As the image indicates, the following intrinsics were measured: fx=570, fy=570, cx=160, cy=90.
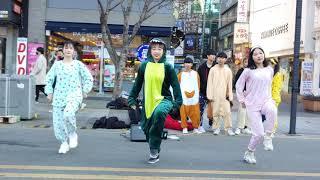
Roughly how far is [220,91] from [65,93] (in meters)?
4.43

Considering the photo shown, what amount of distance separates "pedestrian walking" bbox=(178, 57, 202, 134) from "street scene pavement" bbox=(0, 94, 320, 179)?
32 centimetres

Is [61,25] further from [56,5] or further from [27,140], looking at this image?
[27,140]

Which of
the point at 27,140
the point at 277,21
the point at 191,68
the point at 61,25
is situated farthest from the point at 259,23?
the point at 27,140

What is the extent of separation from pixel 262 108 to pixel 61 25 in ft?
49.0

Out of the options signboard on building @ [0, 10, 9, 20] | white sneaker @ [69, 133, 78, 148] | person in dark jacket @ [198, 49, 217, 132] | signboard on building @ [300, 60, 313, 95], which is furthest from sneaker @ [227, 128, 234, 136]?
signboard on building @ [300, 60, 313, 95]

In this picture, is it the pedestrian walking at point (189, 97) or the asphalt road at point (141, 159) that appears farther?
the pedestrian walking at point (189, 97)

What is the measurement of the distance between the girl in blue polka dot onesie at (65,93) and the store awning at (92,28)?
527 inches

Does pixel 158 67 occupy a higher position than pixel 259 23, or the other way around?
pixel 259 23

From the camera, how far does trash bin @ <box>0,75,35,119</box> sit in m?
13.0

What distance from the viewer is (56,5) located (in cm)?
2192

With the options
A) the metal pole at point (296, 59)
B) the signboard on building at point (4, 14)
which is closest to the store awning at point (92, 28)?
the signboard on building at point (4, 14)

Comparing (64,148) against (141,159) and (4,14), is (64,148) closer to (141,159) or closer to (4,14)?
(141,159)

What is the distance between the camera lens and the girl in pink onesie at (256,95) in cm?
823

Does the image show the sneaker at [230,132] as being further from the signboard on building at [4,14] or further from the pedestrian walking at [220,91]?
the signboard on building at [4,14]
